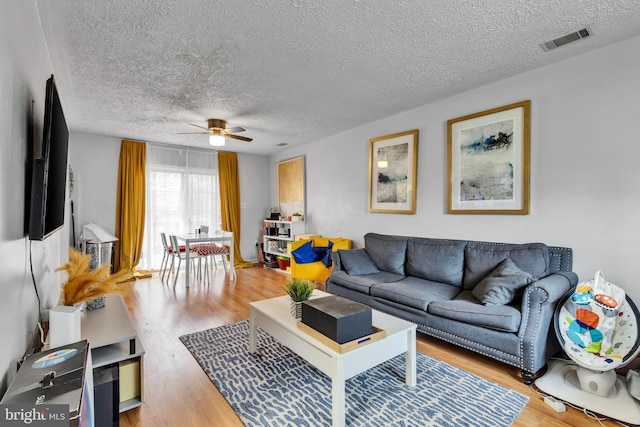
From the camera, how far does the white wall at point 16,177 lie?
1060mm

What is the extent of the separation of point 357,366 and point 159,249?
16.8 ft

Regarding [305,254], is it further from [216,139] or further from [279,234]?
[216,139]

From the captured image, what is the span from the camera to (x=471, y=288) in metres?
2.90

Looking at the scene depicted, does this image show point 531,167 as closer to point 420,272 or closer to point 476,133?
point 476,133

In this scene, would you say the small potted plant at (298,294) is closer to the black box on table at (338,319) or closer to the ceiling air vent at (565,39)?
the black box on table at (338,319)

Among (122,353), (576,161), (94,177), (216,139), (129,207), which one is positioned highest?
(216,139)

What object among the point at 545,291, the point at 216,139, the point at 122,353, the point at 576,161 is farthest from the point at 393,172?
the point at 122,353

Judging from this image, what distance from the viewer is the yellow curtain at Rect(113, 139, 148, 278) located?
17.0ft

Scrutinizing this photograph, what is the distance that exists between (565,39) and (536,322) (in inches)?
83.0

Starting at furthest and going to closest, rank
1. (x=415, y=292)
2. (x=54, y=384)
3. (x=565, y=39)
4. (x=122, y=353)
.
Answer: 1. (x=415, y=292)
2. (x=565, y=39)
3. (x=122, y=353)
4. (x=54, y=384)

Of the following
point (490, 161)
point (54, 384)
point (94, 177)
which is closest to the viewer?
point (54, 384)

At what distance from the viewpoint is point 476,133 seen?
123 inches

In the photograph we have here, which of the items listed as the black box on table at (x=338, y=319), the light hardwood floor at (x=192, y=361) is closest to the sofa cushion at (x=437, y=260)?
the light hardwood floor at (x=192, y=361)

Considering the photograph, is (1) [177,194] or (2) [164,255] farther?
(1) [177,194]
